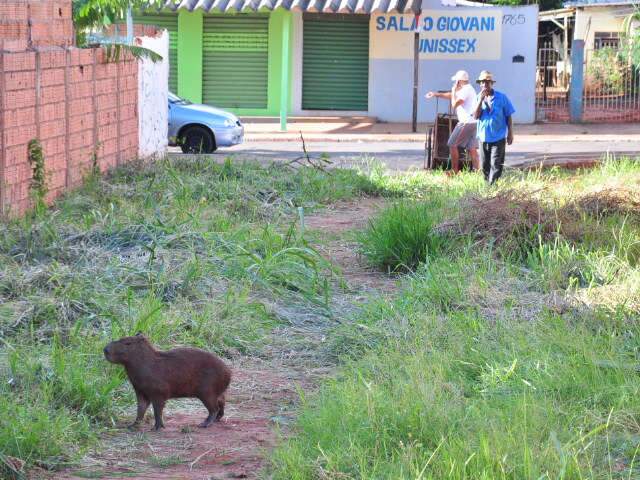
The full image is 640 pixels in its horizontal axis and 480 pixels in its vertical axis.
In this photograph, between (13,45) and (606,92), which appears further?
(606,92)

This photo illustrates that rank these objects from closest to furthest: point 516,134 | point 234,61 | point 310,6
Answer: point 516,134 → point 310,6 → point 234,61

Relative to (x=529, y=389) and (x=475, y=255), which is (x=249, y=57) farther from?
(x=529, y=389)

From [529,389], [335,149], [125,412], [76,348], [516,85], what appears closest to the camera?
[529,389]

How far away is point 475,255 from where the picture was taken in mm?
9711

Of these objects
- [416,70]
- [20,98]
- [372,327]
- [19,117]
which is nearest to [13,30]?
[20,98]

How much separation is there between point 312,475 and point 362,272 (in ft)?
17.9

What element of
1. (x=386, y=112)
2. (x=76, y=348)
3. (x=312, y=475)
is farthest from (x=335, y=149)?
(x=312, y=475)

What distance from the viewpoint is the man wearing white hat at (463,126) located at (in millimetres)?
16516

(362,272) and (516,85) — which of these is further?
(516,85)

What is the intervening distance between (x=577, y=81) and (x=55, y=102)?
18855mm

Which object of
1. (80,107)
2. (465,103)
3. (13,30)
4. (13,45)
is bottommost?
(80,107)

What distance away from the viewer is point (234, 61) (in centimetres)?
3097

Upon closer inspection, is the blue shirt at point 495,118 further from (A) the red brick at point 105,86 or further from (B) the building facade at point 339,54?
(B) the building facade at point 339,54

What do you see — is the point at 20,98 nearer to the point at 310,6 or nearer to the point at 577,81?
the point at 310,6
